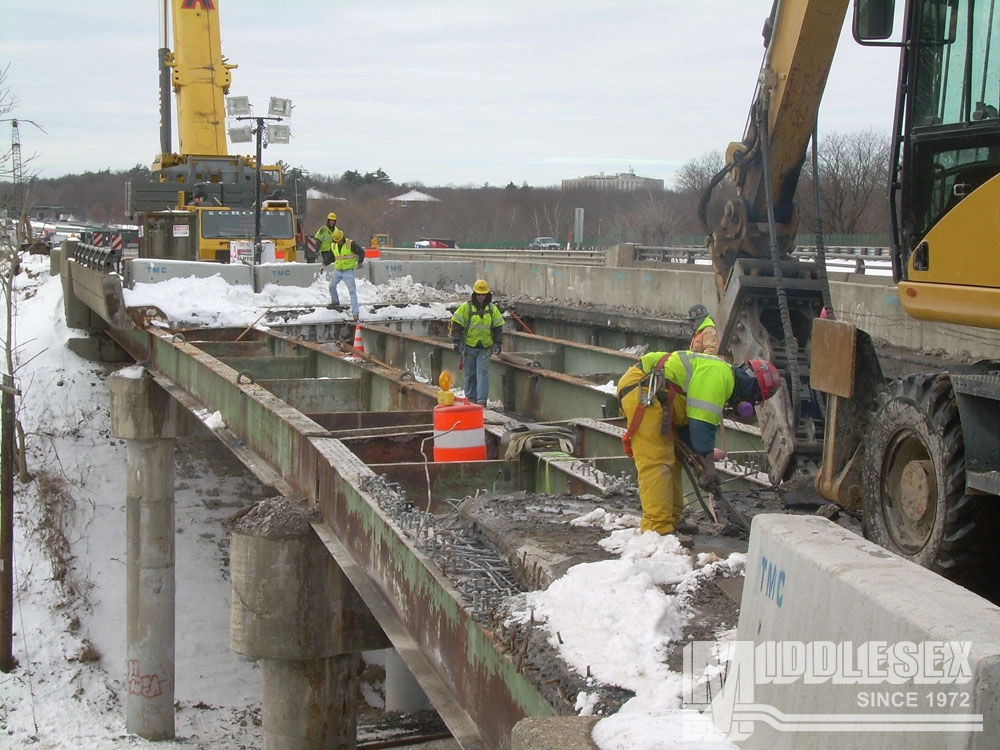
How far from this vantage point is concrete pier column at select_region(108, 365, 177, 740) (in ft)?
45.8

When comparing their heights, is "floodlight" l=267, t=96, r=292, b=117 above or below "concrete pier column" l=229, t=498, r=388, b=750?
above

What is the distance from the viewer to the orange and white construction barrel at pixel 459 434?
29.0 feet

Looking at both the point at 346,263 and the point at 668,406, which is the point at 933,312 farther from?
the point at 346,263

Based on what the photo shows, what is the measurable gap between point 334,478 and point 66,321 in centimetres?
1945

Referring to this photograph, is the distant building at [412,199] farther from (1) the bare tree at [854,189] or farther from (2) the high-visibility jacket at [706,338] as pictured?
(2) the high-visibility jacket at [706,338]

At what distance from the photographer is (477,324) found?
494 inches

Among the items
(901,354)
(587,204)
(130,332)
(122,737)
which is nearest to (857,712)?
(901,354)

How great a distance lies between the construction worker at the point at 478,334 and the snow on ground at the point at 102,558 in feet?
17.7

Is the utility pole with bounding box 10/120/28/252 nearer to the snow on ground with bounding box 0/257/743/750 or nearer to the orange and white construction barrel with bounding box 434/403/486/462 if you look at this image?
the snow on ground with bounding box 0/257/743/750

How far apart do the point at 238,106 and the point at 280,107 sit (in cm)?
84

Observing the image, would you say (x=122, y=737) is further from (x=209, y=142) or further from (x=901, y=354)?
(x=209, y=142)

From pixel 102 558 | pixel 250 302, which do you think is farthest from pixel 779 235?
pixel 102 558

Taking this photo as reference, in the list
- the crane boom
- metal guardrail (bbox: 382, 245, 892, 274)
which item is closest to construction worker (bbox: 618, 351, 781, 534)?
metal guardrail (bbox: 382, 245, 892, 274)

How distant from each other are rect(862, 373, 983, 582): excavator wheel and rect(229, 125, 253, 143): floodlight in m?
18.1
